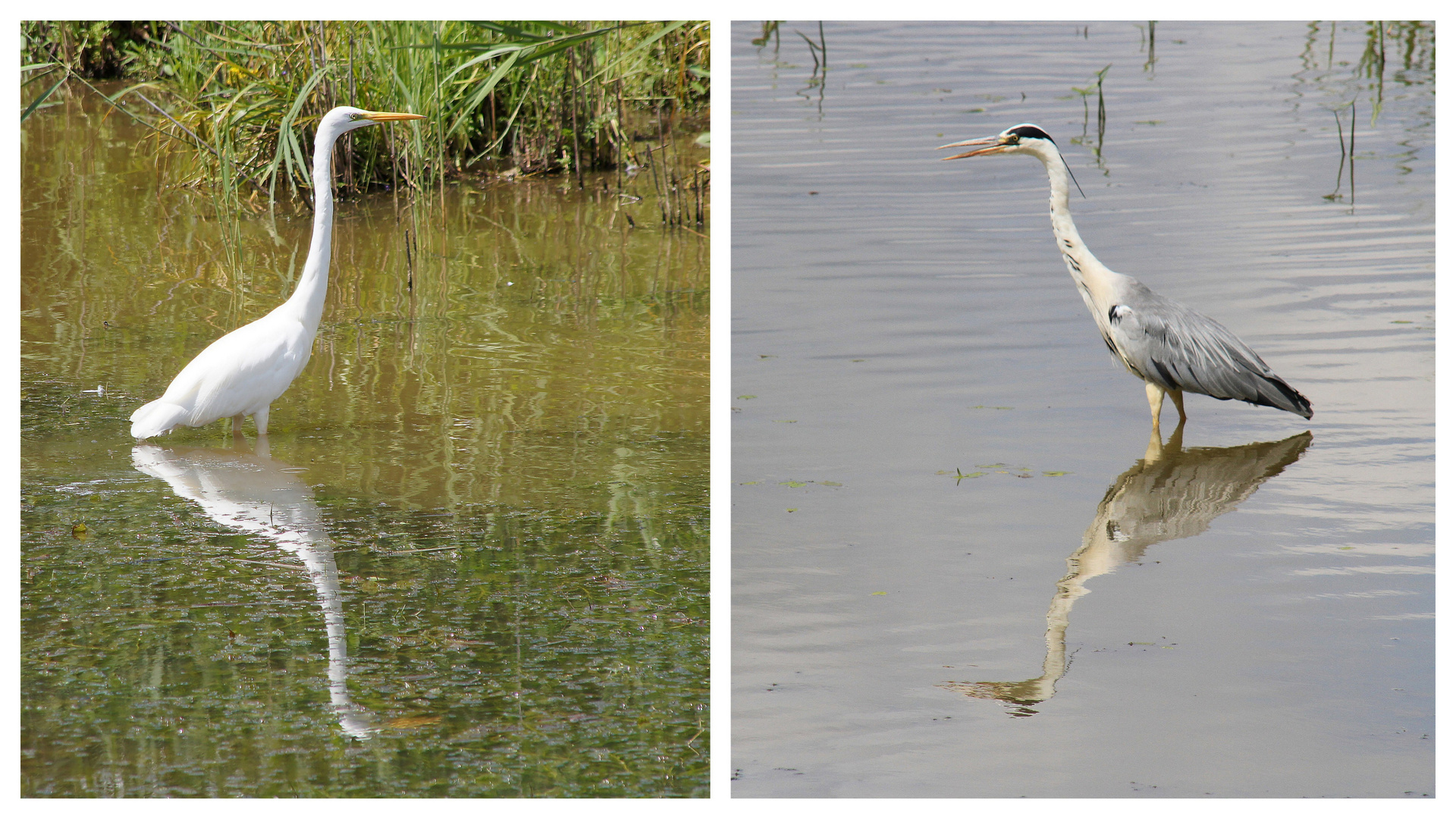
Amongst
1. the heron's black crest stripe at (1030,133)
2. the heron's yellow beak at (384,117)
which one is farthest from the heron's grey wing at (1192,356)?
the heron's yellow beak at (384,117)

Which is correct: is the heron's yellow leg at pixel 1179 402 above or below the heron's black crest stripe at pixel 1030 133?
below

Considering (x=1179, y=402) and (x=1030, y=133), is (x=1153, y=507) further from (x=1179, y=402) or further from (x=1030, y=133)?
(x=1030, y=133)

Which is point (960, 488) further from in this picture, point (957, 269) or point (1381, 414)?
point (957, 269)

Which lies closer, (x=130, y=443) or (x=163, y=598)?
(x=163, y=598)

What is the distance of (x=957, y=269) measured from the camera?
18.6 ft

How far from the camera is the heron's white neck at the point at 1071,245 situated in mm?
4602

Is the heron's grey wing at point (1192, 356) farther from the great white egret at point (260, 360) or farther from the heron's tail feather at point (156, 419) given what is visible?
the heron's tail feather at point (156, 419)

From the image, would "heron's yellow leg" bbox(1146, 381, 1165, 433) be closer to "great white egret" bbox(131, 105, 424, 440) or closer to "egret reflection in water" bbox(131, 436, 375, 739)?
"great white egret" bbox(131, 105, 424, 440)

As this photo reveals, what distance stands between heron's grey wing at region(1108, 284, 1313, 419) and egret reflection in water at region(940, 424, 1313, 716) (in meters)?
0.17

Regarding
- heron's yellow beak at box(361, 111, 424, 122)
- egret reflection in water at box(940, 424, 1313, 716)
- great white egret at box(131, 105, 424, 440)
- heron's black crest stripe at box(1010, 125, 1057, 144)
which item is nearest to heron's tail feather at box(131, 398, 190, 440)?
great white egret at box(131, 105, 424, 440)

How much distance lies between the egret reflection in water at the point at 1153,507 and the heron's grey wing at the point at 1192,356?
0.56 ft

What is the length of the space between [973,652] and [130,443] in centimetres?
267

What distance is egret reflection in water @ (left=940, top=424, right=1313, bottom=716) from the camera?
2768mm
